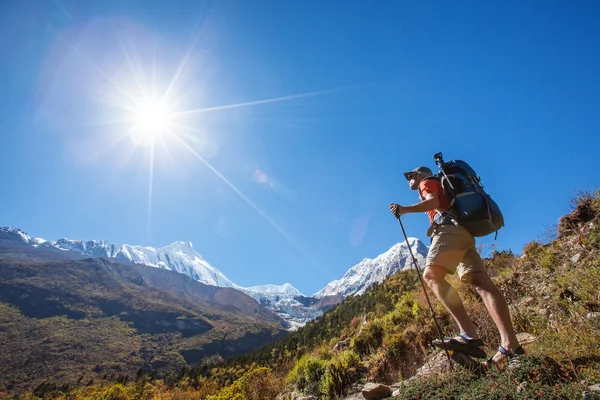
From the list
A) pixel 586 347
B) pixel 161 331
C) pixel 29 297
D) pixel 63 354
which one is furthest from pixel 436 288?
pixel 29 297

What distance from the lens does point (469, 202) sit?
121 inches

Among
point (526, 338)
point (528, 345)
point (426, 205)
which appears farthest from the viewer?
point (526, 338)

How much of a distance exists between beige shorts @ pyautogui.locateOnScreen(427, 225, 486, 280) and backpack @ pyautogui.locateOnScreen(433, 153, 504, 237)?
0.10m

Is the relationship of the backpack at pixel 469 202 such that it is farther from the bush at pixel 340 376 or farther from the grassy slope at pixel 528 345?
the bush at pixel 340 376

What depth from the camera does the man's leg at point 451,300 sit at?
9.53 ft

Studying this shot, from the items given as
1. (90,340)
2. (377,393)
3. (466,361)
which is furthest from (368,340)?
(90,340)

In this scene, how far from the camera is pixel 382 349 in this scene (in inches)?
228

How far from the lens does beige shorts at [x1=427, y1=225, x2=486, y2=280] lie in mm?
3041

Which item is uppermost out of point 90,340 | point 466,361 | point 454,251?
point 90,340

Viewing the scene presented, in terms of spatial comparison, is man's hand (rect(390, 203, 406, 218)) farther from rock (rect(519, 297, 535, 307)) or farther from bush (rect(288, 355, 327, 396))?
bush (rect(288, 355, 327, 396))

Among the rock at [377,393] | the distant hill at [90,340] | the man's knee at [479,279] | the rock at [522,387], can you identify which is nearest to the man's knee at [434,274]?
the man's knee at [479,279]

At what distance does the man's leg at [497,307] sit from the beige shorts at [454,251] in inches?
3.5

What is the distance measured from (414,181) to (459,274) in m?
1.21

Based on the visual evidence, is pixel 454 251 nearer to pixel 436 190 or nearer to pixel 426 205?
pixel 426 205
